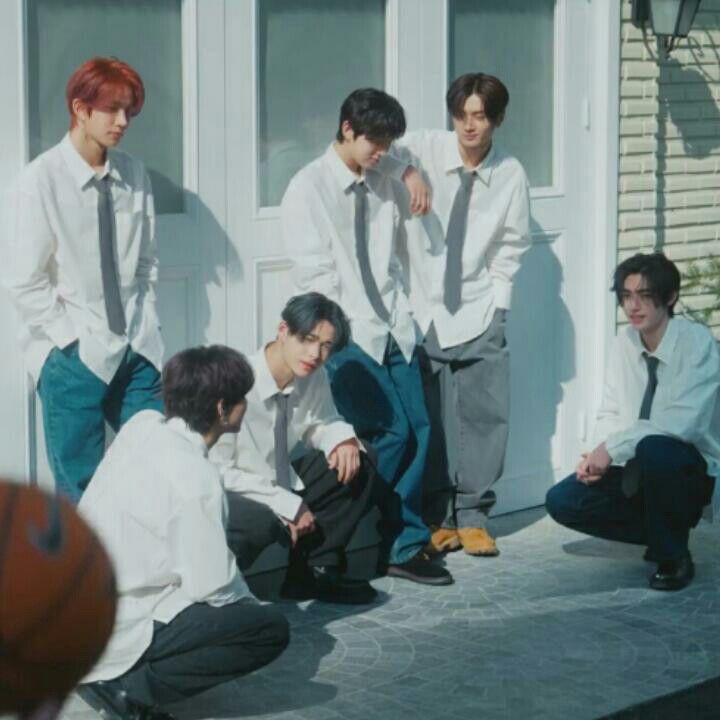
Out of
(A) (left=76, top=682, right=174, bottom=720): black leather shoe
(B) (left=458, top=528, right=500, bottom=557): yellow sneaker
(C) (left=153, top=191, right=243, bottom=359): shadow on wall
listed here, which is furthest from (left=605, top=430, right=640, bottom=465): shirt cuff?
(A) (left=76, top=682, right=174, bottom=720): black leather shoe

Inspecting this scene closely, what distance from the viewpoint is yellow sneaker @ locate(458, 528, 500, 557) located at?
24.1 feet

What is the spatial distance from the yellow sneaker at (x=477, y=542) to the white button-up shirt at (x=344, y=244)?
869 millimetres

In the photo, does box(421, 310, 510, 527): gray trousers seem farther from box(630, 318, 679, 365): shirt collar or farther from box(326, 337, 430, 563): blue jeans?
box(630, 318, 679, 365): shirt collar

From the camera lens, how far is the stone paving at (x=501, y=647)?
18.2 ft

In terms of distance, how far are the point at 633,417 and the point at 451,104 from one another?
140 centimetres

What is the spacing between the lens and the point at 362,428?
22.5 feet

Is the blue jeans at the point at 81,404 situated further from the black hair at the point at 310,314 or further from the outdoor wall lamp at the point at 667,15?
the outdoor wall lamp at the point at 667,15

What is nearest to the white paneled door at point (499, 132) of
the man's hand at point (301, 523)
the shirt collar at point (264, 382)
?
the shirt collar at point (264, 382)

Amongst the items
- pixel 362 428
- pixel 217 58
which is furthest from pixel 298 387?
pixel 217 58

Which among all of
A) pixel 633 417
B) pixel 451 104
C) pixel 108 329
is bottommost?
pixel 633 417

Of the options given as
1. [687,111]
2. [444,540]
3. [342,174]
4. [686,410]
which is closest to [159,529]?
[342,174]

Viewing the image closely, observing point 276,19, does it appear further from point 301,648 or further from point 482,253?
point 301,648

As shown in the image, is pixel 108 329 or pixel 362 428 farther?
pixel 362 428

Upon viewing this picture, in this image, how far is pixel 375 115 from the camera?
259 inches
